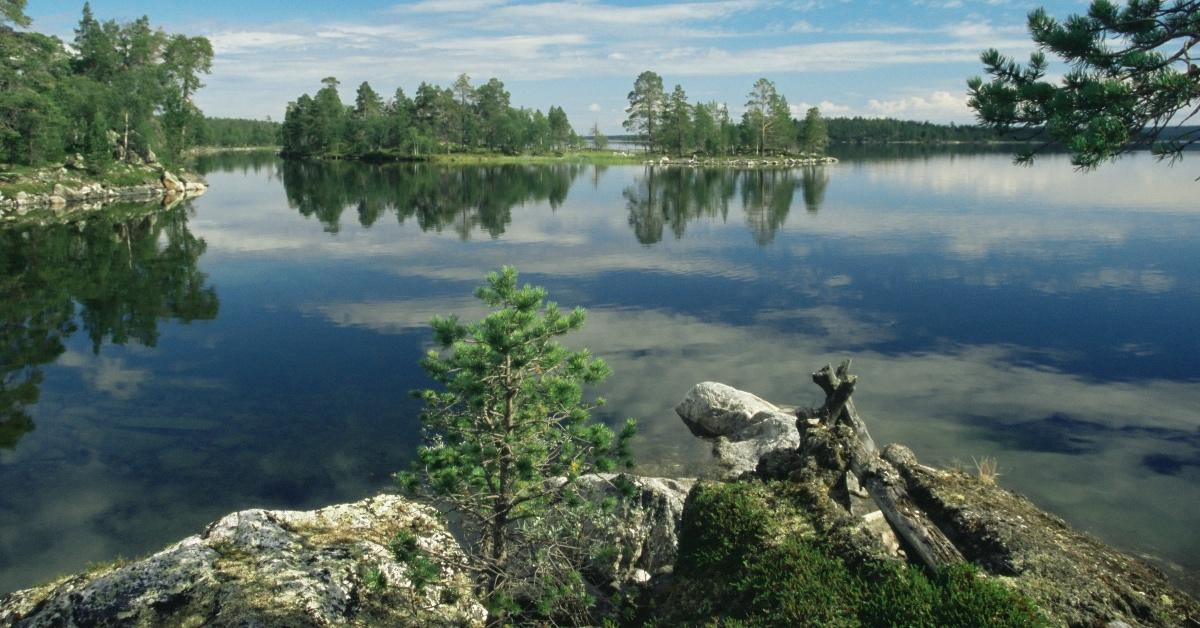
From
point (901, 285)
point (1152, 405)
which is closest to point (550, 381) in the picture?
point (1152, 405)

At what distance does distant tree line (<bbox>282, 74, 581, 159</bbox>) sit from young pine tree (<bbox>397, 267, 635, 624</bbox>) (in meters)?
158

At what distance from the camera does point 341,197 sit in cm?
8244

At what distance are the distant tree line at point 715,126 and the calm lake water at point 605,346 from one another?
350 feet

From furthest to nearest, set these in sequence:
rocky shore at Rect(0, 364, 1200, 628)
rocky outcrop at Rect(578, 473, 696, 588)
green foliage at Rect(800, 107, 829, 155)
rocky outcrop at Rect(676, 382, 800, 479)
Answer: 1. green foliage at Rect(800, 107, 829, 155)
2. rocky outcrop at Rect(676, 382, 800, 479)
3. rocky outcrop at Rect(578, 473, 696, 588)
4. rocky shore at Rect(0, 364, 1200, 628)

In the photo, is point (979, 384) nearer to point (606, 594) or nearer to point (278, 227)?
point (606, 594)

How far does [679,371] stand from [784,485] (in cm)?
1332

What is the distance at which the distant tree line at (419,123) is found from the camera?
166250 mm

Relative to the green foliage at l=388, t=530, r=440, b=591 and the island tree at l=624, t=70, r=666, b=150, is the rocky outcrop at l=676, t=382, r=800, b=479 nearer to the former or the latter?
the green foliage at l=388, t=530, r=440, b=591

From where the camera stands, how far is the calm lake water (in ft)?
51.7

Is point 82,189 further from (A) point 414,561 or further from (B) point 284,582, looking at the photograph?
(A) point 414,561

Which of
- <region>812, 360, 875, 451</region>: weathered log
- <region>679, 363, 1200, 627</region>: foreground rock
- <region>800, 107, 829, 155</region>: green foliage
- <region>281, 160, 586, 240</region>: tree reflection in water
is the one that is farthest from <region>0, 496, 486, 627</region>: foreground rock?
<region>800, 107, 829, 155</region>: green foliage

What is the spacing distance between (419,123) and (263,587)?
168374mm

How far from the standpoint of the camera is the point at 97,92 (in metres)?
84.8

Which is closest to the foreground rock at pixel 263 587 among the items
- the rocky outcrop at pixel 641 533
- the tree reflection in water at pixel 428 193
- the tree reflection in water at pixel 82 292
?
the rocky outcrop at pixel 641 533
